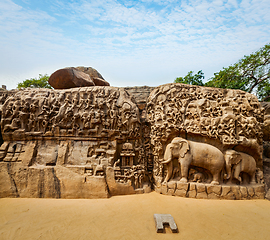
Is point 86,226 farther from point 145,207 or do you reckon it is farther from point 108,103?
point 108,103

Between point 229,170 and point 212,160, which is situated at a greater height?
point 212,160

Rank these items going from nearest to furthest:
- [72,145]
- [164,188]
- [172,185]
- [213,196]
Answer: [213,196]
[172,185]
[164,188]
[72,145]

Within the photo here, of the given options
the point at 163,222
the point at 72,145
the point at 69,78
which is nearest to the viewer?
the point at 163,222

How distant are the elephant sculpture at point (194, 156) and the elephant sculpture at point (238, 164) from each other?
234 mm

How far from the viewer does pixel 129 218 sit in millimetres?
4602

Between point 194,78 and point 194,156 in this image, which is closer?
point 194,156

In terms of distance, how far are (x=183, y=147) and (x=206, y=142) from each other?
0.93m

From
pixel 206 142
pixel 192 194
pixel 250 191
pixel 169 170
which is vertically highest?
pixel 206 142

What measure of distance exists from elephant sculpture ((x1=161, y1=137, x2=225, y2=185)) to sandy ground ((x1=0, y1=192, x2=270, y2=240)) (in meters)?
0.94

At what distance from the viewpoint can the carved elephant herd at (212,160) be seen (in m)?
5.92

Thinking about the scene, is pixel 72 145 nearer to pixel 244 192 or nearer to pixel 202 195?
pixel 202 195

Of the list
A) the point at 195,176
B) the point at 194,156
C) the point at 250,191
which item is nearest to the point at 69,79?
the point at 194,156

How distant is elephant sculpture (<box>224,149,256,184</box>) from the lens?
19.6ft

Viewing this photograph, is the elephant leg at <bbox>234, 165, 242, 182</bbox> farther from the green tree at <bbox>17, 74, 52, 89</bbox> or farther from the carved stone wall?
the green tree at <bbox>17, 74, 52, 89</bbox>
